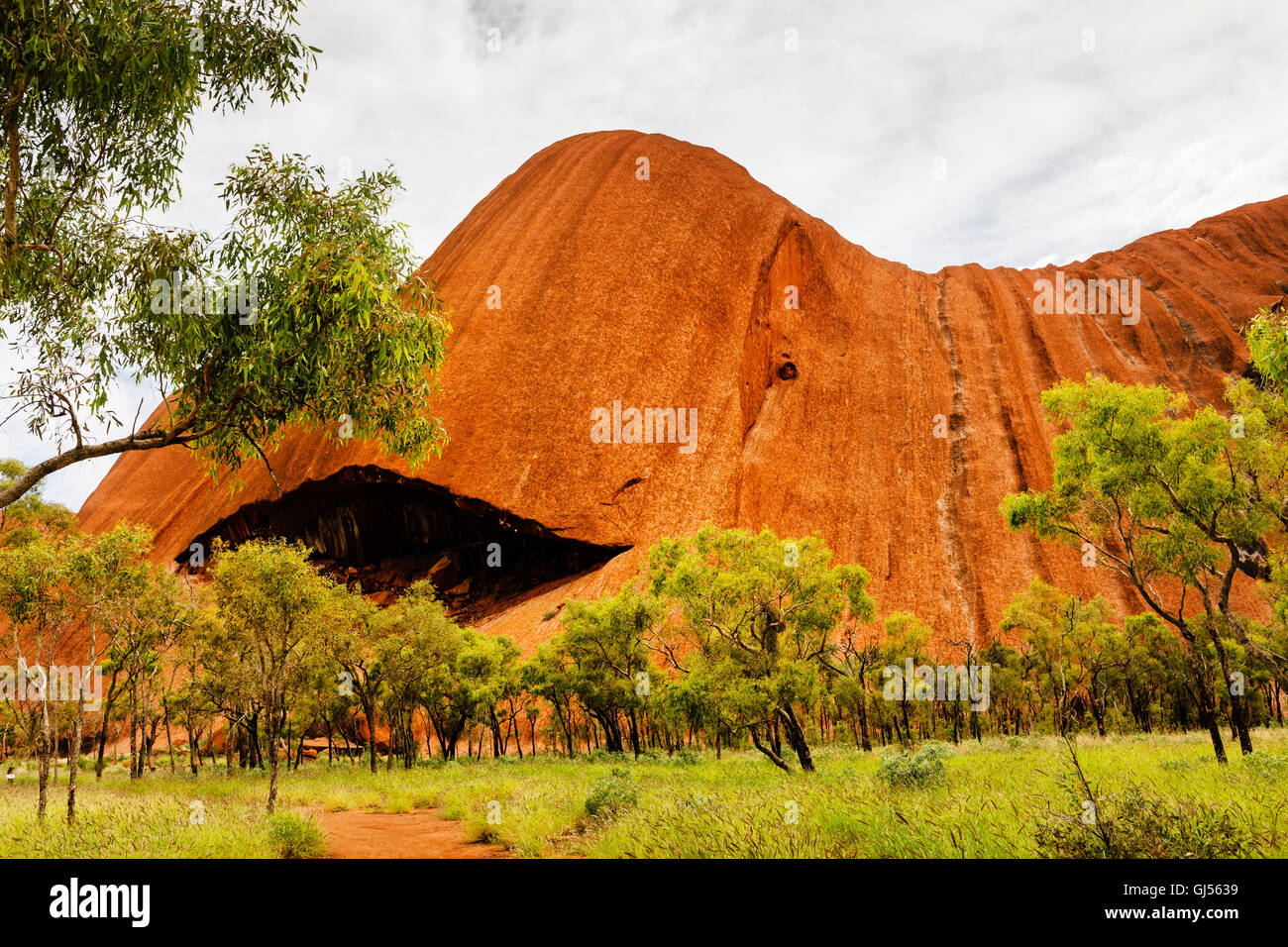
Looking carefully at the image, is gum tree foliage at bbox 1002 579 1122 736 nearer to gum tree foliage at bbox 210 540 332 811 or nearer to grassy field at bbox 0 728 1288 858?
grassy field at bbox 0 728 1288 858

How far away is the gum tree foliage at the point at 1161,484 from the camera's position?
14.4 metres

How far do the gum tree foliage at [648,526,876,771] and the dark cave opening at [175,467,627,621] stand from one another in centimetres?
2203

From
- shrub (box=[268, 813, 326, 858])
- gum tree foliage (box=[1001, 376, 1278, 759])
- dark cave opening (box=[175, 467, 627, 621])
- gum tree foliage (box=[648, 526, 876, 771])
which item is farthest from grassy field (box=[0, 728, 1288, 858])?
dark cave opening (box=[175, 467, 627, 621])

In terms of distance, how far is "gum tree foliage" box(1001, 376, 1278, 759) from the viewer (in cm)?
1445

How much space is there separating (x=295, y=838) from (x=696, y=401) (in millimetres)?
41498

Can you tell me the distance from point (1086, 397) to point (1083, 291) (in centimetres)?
6366

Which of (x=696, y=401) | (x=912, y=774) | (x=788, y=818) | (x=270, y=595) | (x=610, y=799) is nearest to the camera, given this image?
(x=788, y=818)

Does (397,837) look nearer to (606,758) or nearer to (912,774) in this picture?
(912,774)

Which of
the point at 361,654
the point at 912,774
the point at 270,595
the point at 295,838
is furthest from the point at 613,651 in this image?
the point at 295,838

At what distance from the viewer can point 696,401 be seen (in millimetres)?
48156

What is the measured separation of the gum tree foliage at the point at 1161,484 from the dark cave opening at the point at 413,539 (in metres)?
28.8

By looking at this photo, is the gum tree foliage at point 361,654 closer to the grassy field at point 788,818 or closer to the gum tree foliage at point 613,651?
the gum tree foliage at point 613,651

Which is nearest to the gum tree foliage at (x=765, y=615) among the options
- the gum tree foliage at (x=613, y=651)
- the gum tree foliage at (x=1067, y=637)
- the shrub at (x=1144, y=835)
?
the gum tree foliage at (x=613, y=651)
